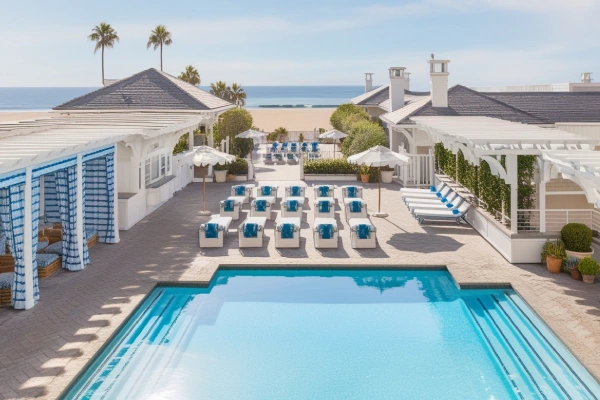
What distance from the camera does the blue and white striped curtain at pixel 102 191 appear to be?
16.0 meters

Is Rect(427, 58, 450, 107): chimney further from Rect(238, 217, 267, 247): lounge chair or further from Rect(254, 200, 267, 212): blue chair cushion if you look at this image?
Rect(238, 217, 267, 247): lounge chair

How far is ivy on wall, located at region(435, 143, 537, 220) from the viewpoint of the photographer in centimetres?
1457

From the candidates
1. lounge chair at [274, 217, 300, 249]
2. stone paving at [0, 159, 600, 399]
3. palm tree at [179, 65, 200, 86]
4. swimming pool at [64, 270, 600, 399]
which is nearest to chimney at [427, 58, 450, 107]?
stone paving at [0, 159, 600, 399]

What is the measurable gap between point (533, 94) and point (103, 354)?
25.1 m

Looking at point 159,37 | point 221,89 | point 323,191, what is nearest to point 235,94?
point 221,89

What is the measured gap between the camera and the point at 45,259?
523 inches

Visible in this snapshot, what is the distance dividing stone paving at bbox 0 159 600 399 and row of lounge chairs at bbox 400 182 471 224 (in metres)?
0.46

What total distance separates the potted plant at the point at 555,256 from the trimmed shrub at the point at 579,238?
0.21m

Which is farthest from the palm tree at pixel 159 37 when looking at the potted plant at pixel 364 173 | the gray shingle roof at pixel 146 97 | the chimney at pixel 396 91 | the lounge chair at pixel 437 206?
the lounge chair at pixel 437 206

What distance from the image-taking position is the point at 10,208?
34.4 ft

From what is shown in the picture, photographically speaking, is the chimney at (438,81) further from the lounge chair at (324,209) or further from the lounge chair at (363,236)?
the lounge chair at (363,236)

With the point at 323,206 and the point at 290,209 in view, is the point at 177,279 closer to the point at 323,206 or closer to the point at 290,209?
the point at 290,209

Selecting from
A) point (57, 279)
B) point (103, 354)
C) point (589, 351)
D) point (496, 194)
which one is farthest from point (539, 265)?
point (57, 279)

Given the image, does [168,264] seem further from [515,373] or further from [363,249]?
[515,373]
